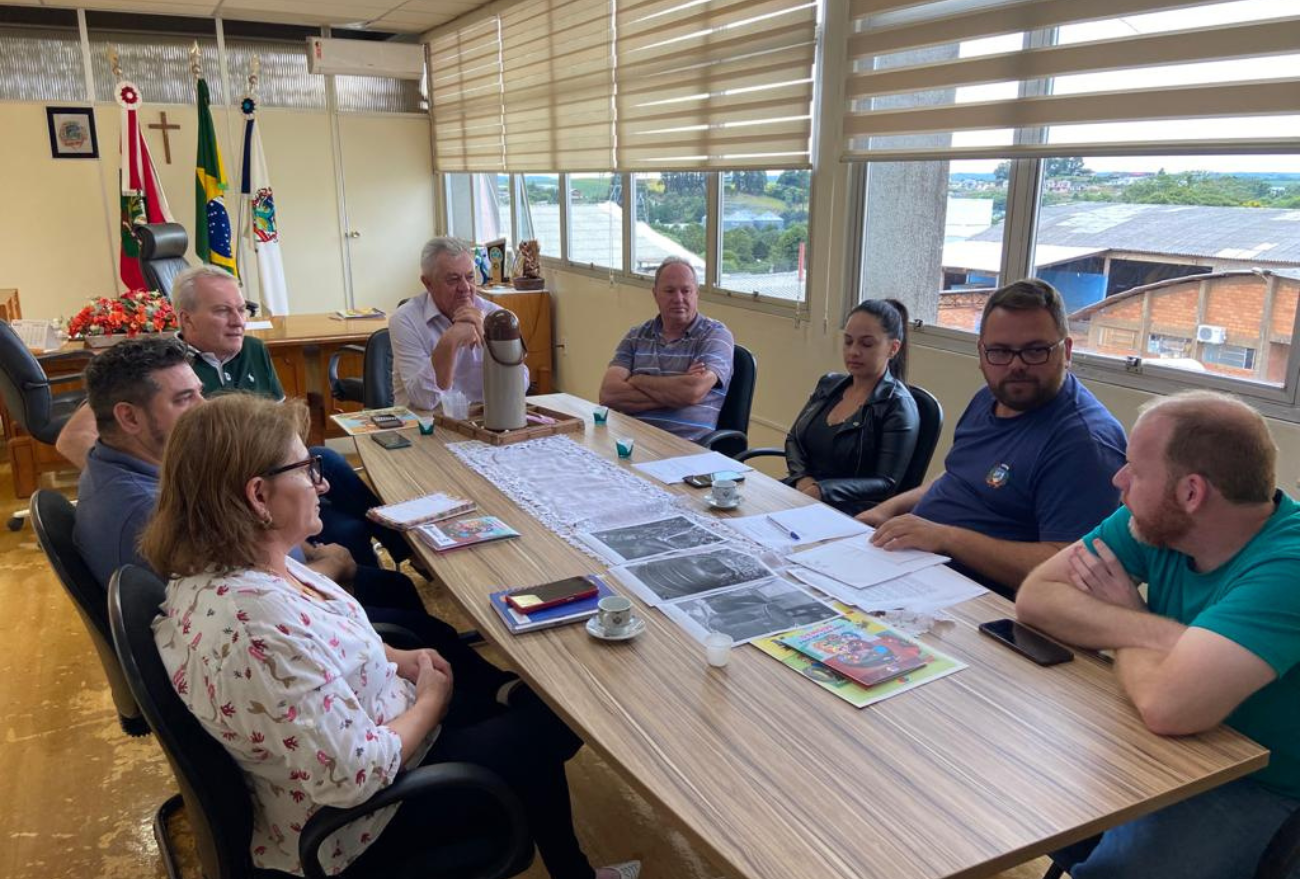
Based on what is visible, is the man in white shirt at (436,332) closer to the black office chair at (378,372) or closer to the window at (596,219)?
the black office chair at (378,372)

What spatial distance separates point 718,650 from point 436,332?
2209mm

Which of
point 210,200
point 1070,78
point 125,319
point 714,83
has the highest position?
point 714,83

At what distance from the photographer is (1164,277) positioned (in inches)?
96.7

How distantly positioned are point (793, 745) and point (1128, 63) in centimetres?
214

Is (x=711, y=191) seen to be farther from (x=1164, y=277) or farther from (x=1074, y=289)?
(x=1164, y=277)

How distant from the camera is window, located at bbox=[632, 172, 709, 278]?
14.6ft

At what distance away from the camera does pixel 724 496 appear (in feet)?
6.70

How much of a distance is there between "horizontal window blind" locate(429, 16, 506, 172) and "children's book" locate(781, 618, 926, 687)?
5.49 meters

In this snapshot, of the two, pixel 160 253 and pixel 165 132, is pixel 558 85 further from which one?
pixel 165 132

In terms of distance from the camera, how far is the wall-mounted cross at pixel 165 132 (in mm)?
6461

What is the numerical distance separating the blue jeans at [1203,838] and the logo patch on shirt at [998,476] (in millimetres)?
762

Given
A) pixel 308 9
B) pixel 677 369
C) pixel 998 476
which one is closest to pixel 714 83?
pixel 677 369

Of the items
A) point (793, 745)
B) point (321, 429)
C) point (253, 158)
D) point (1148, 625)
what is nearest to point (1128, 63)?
point (1148, 625)

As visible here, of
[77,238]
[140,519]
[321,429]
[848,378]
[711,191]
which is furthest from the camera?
[77,238]
